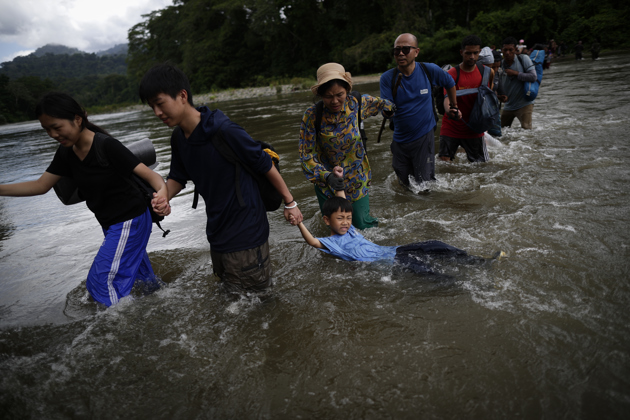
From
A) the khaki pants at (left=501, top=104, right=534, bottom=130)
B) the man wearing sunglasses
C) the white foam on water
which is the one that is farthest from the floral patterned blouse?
the khaki pants at (left=501, top=104, right=534, bottom=130)

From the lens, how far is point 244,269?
107 inches

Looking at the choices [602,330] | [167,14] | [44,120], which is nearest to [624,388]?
[602,330]

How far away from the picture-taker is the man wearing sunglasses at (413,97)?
444 cm

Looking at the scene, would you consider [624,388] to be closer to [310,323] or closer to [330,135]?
[310,323]

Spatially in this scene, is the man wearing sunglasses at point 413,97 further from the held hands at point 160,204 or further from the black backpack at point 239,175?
the held hands at point 160,204

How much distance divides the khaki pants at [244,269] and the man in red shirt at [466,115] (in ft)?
12.1

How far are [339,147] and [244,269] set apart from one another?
1.58 meters

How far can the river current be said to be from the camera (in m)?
2.17

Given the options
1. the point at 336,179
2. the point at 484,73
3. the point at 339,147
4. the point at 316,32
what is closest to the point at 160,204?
the point at 336,179

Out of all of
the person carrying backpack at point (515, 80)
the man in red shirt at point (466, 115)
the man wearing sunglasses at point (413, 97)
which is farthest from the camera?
the person carrying backpack at point (515, 80)

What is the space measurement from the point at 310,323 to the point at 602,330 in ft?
6.18

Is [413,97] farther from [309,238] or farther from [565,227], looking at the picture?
[309,238]

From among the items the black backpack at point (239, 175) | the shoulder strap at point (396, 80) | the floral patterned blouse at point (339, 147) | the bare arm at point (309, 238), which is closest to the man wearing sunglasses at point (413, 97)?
the shoulder strap at point (396, 80)

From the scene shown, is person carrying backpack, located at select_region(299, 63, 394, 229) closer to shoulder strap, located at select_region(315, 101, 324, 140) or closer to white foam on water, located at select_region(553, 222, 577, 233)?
shoulder strap, located at select_region(315, 101, 324, 140)
